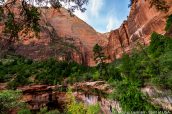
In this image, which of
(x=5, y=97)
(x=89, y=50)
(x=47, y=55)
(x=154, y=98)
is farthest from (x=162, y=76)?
(x=89, y=50)

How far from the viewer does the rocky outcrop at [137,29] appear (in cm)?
6494

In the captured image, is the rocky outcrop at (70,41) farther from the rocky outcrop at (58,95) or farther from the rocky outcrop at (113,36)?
the rocky outcrop at (58,95)

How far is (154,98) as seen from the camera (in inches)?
1198

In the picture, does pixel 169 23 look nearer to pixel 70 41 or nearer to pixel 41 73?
pixel 41 73

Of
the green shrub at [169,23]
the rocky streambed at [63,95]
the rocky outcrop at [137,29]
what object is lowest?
the rocky streambed at [63,95]

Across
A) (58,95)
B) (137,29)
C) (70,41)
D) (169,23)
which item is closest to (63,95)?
(58,95)

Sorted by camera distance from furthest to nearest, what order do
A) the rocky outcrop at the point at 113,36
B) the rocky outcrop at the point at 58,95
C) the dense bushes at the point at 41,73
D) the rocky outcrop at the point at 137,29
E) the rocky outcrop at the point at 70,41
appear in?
the rocky outcrop at the point at 70,41 → the rocky outcrop at the point at 113,36 → the rocky outcrop at the point at 137,29 → the dense bushes at the point at 41,73 → the rocky outcrop at the point at 58,95

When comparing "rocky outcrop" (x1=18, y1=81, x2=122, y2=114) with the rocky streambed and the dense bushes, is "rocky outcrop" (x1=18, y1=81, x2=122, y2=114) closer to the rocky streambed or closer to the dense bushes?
the rocky streambed

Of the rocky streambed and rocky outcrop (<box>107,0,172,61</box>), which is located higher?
rocky outcrop (<box>107,0,172,61</box>)

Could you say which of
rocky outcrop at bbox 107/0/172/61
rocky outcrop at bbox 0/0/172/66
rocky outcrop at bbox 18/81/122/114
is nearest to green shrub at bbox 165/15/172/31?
rocky outcrop at bbox 107/0/172/61

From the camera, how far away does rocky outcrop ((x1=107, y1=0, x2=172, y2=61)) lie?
64.9m

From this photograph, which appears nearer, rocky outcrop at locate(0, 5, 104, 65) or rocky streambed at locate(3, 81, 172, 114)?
rocky streambed at locate(3, 81, 172, 114)

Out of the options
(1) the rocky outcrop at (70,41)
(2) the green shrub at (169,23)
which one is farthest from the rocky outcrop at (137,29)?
(1) the rocky outcrop at (70,41)

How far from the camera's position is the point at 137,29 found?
77.2 m
